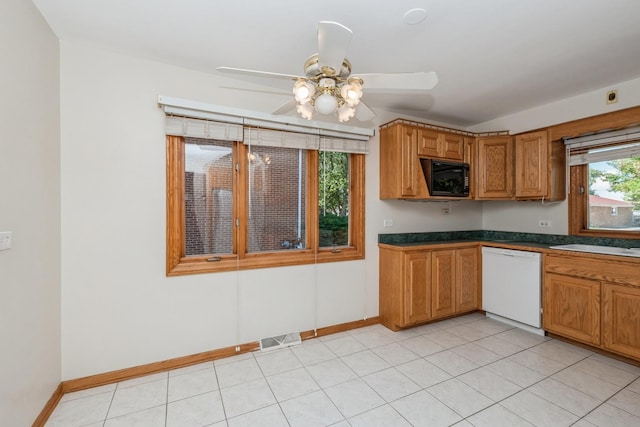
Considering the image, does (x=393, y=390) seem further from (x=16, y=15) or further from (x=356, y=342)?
(x=16, y=15)

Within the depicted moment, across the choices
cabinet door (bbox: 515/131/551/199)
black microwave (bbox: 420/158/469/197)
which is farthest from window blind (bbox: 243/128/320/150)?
cabinet door (bbox: 515/131/551/199)

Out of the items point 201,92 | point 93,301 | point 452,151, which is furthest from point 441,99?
point 93,301

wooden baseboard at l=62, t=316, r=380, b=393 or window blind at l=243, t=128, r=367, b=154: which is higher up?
window blind at l=243, t=128, r=367, b=154

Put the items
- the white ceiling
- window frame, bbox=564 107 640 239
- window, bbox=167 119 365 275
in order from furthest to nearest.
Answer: window frame, bbox=564 107 640 239 < window, bbox=167 119 365 275 < the white ceiling

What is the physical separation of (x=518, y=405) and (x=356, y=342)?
4.39 feet

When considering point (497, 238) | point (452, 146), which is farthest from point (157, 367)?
point (497, 238)

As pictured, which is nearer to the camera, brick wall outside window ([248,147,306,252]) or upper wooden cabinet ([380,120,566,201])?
brick wall outside window ([248,147,306,252])

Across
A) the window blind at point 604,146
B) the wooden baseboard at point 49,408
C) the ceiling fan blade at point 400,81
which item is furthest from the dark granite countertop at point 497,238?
the wooden baseboard at point 49,408

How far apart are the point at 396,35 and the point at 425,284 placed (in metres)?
2.39

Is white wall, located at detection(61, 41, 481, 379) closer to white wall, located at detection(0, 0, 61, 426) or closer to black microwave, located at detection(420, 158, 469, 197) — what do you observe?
white wall, located at detection(0, 0, 61, 426)

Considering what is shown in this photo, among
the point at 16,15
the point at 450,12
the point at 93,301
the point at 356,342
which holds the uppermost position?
the point at 450,12

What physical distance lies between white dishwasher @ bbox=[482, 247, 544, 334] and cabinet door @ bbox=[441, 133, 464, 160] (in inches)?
46.8

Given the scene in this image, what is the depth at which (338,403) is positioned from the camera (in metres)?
1.87

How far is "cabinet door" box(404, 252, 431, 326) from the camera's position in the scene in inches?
115
